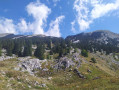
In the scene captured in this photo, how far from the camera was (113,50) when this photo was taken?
13450 cm

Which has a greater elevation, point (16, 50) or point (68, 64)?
point (16, 50)

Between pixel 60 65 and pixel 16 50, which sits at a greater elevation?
pixel 16 50

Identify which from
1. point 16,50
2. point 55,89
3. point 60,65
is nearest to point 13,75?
point 55,89

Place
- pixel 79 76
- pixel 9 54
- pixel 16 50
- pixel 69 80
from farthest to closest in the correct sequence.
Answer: pixel 16 50, pixel 9 54, pixel 79 76, pixel 69 80

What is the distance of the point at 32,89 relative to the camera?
22.6 m

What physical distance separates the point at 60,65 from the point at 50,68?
634 cm

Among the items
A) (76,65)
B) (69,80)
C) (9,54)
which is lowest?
(69,80)

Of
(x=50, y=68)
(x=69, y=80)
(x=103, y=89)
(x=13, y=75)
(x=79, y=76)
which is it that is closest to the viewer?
(x=103, y=89)

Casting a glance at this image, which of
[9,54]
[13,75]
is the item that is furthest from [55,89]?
[9,54]

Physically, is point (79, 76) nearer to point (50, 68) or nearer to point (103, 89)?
point (50, 68)

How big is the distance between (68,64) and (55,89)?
28456 mm

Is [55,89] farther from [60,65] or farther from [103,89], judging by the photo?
[60,65]

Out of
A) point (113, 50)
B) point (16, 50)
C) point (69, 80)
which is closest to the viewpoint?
point (69, 80)

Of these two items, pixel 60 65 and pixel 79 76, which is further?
pixel 60 65
